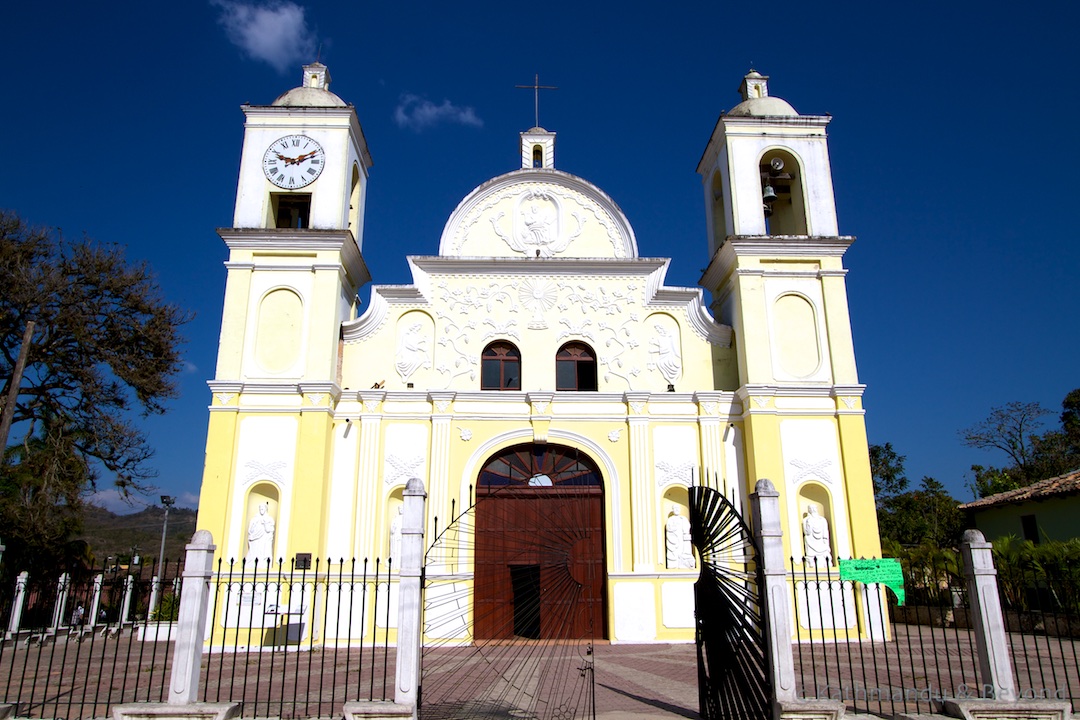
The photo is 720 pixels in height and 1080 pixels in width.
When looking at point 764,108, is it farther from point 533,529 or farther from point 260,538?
point 260,538

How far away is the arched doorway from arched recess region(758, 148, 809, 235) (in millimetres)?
7256

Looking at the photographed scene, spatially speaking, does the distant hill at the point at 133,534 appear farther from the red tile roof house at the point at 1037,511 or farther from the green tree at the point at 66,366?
the red tile roof house at the point at 1037,511

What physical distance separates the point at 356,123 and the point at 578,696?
13.4 meters

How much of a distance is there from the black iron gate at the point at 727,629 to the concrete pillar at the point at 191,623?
506 cm

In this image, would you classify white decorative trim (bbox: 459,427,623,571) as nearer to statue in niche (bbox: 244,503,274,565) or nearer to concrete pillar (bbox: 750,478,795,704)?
statue in niche (bbox: 244,503,274,565)

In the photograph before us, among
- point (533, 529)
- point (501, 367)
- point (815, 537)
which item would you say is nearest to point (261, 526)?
point (533, 529)

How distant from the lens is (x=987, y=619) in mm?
7836

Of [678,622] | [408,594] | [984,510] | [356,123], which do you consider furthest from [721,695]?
[984,510]

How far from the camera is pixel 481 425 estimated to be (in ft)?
51.2

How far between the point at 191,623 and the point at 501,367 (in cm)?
926

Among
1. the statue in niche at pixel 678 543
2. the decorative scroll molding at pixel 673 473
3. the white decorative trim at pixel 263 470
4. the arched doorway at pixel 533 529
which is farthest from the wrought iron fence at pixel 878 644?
the white decorative trim at pixel 263 470

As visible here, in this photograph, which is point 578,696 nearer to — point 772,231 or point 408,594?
point 408,594

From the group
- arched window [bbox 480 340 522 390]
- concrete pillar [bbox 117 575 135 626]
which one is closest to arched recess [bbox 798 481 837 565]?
arched window [bbox 480 340 522 390]

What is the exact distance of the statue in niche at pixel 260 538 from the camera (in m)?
14.2
